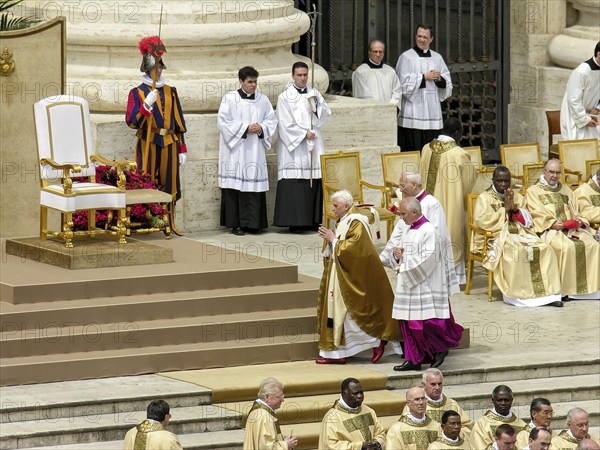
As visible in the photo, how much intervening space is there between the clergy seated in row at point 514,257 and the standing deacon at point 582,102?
330 centimetres

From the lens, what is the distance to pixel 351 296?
14.9 meters

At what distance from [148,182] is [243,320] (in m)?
2.78

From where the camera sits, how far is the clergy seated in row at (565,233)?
672 inches

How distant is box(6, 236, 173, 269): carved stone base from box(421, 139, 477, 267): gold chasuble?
111 inches

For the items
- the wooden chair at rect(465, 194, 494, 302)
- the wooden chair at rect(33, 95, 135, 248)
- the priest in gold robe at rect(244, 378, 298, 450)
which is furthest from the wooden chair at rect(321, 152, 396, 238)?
the priest in gold robe at rect(244, 378, 298, 450)

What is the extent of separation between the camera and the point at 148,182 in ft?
57.4

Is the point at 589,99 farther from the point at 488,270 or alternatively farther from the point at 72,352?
the point at 72,352

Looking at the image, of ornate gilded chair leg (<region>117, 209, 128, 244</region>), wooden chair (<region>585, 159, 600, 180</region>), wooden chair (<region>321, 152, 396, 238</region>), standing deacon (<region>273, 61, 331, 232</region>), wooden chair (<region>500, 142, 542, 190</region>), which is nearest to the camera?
ornate gilded chair leg (<region>117, 209, 128, 244</region>)

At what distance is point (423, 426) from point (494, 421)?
53 centimetres

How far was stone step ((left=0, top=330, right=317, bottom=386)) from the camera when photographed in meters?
14.3

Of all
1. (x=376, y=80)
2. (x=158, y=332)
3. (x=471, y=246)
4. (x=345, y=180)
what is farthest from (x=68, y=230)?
(x=376, y=80)

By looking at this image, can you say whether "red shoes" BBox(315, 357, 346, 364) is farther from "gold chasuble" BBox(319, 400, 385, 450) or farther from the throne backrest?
the throne backrest

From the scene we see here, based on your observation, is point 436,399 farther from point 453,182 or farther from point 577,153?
point 577,153

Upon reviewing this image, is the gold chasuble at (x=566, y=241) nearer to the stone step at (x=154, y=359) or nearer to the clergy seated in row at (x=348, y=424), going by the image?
the stone step at (x=154, y=359)
